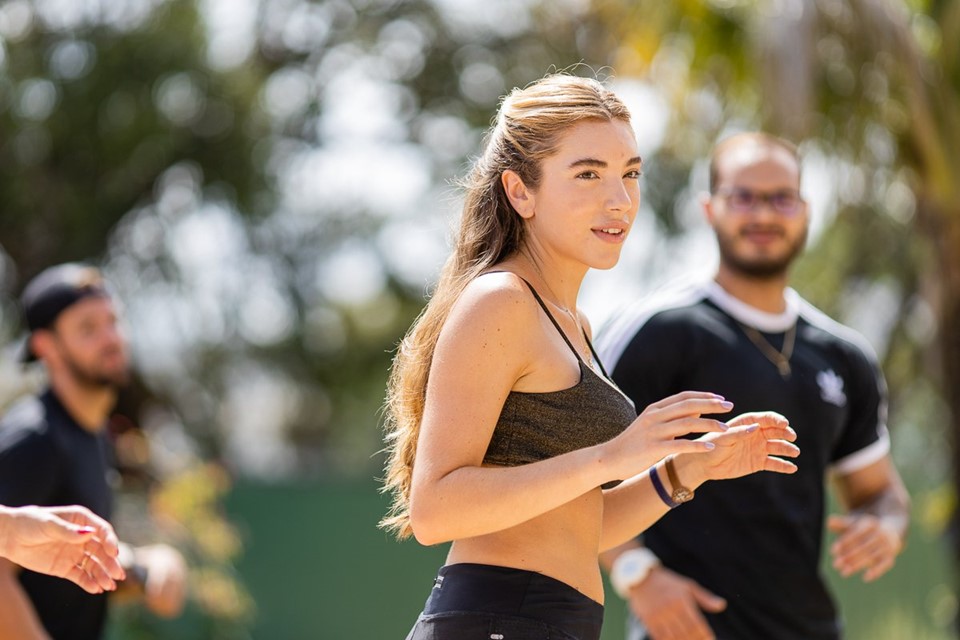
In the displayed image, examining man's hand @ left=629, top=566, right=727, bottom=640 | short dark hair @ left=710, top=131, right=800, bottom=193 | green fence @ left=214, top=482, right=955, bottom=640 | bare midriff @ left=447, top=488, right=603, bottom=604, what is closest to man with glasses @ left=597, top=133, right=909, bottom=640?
man's hand @ left=629, top=566, right=727, bottom=640

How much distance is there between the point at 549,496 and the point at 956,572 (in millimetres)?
7568

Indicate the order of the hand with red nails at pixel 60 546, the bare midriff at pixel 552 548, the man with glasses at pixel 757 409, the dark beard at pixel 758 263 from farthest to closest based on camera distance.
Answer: the dark beard at pixel 758 263, the man with glasses at pixel 757 409, the hand with red nails at pixel 60 546, the bare midriff at pixel 552 548

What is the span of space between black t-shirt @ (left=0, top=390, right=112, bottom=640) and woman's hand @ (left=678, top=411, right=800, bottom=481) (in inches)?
95.0

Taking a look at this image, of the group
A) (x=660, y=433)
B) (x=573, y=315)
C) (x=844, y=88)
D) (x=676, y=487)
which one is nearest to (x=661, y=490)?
(x=676, y=487)

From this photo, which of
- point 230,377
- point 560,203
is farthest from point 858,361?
point 230,377

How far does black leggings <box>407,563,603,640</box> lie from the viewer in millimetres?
2521

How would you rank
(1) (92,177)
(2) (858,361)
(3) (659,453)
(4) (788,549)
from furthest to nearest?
(1) (92,177), (2) (858,361), (4) (788,549), (3) (659,453)

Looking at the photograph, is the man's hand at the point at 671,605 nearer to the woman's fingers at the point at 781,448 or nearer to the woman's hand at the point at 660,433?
the woman's fingers at the point at 781,448

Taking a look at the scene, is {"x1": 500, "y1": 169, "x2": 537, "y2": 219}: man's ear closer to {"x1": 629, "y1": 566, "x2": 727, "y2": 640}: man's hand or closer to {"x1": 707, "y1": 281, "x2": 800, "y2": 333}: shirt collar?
{"x1": 629, "y1": 566, "x2": 727, "y2": 640}: man's hand

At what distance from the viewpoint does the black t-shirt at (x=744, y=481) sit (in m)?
4.17

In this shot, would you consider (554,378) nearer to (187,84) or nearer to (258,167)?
(187,84)

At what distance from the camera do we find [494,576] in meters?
2.56

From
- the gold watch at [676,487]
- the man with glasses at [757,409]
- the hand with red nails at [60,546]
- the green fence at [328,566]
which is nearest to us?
the hand with red nails at [60,546]

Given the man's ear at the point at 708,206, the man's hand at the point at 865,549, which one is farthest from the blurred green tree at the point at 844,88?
the man's hand at the point at 865,549
